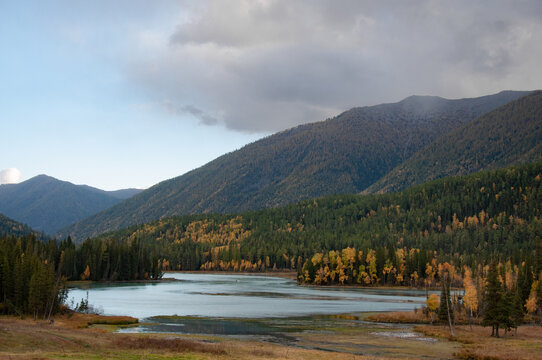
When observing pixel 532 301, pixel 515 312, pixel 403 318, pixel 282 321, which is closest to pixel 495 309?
pixel 515 312

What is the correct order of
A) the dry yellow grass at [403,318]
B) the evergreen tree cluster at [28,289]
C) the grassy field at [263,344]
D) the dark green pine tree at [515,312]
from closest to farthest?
the grassy field at [263,344] → the dark green pine tree at [515,312] → the evergreen tree cluster at [28,289] → the dry yellow grass at [403,318]

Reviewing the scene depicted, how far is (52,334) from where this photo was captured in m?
58.9

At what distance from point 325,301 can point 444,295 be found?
47.3m

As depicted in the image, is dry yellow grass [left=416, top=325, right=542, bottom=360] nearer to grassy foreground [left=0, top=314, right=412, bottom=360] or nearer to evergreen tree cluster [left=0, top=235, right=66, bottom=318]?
grassy foreground [left=0, top=314, right=412, bottom=360]

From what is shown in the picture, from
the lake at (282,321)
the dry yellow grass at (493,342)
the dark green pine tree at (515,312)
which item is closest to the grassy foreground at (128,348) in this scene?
the lake at (282,321)

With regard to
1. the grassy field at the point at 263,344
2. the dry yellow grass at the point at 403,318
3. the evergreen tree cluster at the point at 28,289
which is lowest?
the dry yellow grass at the point at 403,318

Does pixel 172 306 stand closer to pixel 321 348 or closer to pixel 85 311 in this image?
pixel 85 311

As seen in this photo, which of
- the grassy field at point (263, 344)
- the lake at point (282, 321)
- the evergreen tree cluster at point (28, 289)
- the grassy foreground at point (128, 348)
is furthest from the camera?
the evergreen tree cluster at point (28, 289)

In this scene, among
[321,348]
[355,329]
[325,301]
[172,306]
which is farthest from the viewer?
[325,301]

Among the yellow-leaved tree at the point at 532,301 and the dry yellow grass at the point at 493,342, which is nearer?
the dry yellow grass at the point at 493,342

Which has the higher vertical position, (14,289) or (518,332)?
(14,289)

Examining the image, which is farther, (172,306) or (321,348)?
(172,306)

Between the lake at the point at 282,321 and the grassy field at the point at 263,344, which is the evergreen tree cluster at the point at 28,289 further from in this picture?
the lake at the point at 282,321

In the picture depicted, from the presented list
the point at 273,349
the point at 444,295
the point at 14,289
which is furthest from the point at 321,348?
the point at 14,289
